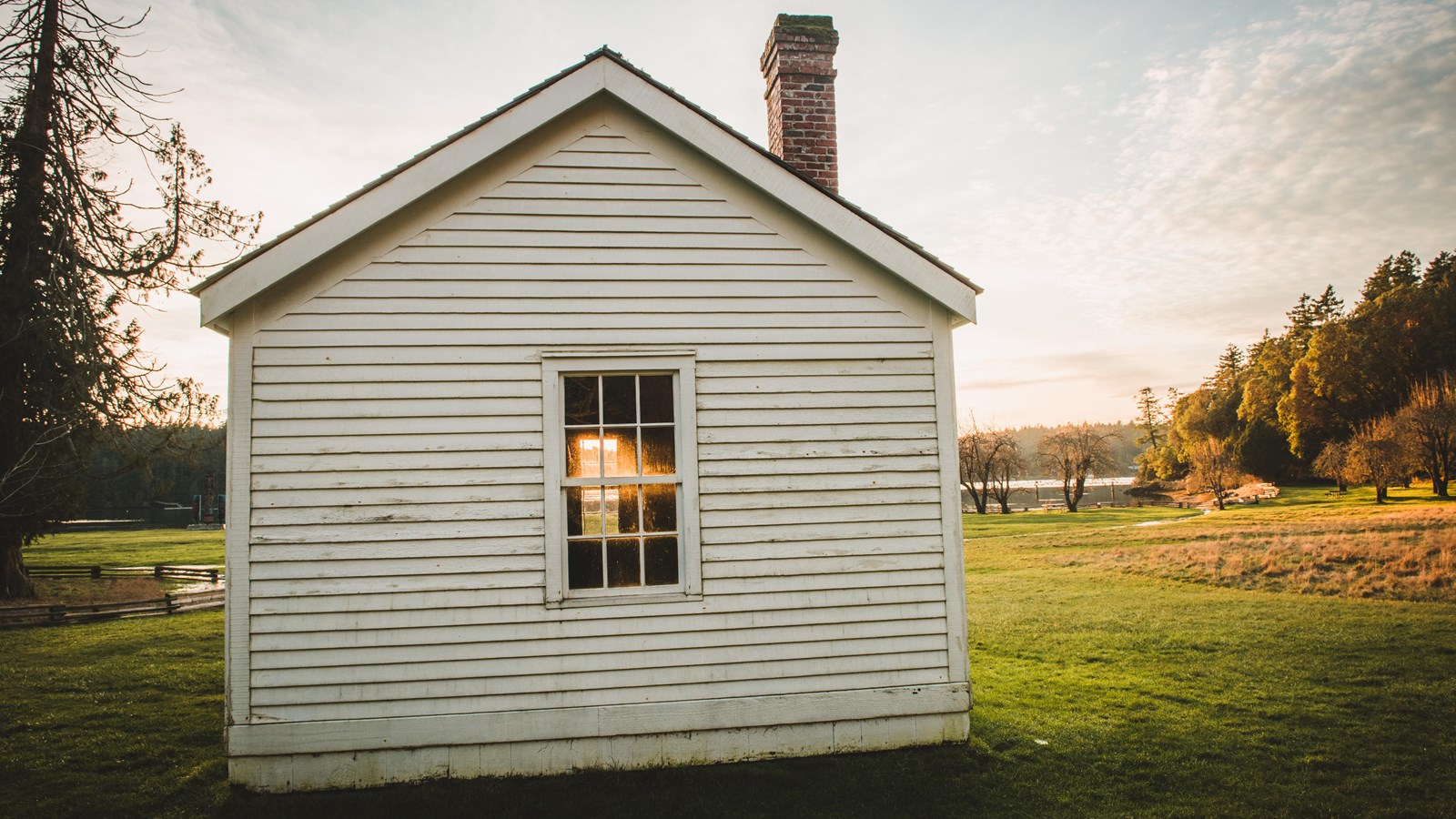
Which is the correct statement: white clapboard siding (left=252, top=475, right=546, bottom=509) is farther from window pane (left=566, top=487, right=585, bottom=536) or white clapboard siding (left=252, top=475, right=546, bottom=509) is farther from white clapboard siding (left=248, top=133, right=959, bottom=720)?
window pane (left=566, top=487, right=585, bottom=536)

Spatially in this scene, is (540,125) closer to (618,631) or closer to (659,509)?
(659,509)

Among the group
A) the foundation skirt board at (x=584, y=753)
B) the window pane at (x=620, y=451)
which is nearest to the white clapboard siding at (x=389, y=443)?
the window pane at (x=620, y=451)

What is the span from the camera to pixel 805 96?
7.83m

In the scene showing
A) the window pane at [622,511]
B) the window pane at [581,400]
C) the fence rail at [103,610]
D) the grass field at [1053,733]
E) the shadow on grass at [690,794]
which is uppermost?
the window pane at [581,400]

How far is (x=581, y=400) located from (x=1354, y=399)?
55.3 m

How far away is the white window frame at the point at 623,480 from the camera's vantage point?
6152 millimetres

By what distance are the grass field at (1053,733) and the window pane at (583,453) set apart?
2.38 metres

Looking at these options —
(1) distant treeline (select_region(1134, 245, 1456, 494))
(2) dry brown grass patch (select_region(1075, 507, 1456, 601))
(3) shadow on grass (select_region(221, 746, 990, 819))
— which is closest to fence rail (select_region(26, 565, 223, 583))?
(3) shadow on grass (select_region(221, 746, 990, 819))

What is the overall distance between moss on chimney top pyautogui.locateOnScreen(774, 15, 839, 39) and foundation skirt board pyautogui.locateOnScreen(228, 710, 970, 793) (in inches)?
260

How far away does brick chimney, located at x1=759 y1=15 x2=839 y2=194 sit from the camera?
7781 mm

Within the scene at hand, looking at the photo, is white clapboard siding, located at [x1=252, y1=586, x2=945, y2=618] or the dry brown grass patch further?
the dry brown grass patch

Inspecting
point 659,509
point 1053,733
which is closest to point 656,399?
point 659,509

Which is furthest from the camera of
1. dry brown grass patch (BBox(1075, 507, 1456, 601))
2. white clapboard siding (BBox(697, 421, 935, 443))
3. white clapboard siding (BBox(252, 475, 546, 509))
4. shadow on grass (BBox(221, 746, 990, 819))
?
dry brown grass patch (BBox(1075, 507, 1456, 601))

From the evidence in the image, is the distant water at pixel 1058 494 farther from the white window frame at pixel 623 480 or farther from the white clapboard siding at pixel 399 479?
the white clapboard siding at pixel 399 479
